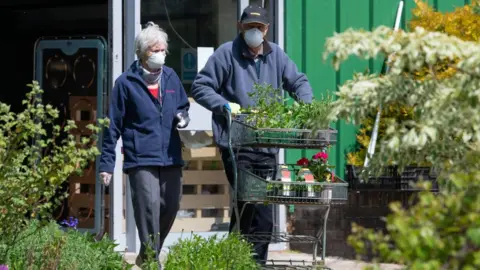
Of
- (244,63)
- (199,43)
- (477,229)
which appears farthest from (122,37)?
(477,229)

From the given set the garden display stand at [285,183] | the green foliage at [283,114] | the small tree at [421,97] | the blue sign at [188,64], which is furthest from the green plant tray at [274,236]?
the small tree at [421,97]

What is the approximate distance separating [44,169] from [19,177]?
7.6 inches

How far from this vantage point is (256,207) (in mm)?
7438

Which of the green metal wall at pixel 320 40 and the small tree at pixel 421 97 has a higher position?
the green metal wall at pixel 320 40

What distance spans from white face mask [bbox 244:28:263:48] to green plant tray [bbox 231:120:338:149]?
83cm

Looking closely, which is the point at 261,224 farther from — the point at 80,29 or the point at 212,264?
the point at 80,29

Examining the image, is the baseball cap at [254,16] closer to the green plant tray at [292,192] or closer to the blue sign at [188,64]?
the green plant tray at [292,192]

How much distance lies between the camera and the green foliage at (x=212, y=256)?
6188mm

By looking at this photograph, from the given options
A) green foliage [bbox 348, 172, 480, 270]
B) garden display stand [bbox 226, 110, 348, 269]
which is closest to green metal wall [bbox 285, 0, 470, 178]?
garden display stand [bbox 226, 110, 348, 269]

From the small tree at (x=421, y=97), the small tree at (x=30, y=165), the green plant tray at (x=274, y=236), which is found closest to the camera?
the small tree at (x=421, y=97)

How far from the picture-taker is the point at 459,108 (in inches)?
160

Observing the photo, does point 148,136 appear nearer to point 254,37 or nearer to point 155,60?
point 155,60

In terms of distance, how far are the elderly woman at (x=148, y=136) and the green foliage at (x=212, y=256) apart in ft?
2.39

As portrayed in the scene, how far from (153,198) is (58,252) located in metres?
1.02
